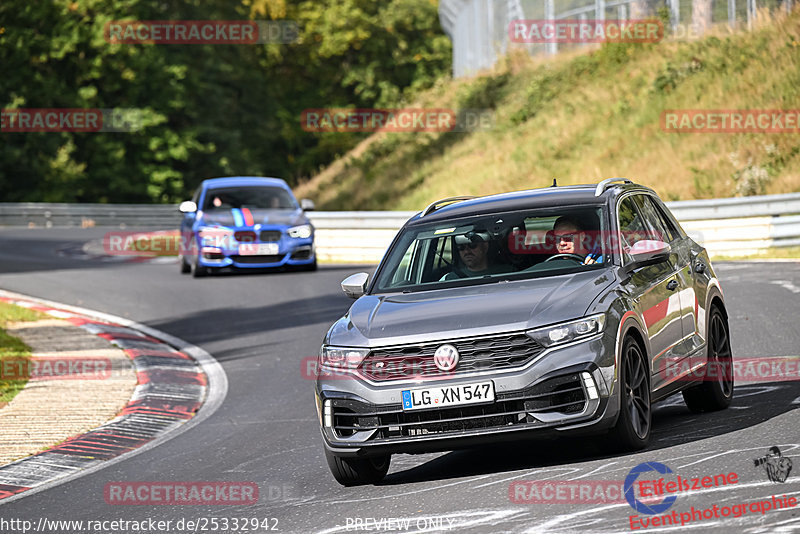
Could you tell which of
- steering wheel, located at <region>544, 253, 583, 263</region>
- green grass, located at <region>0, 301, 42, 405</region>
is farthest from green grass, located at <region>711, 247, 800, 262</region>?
steering wheel, located at <region>544, 253, 583, 263</region>

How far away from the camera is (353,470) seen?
8.13 metres

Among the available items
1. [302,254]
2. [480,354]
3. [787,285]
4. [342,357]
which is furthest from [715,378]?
[302,254]

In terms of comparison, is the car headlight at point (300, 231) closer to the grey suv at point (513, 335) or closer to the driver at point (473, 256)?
the grey suv at point (513, 335)

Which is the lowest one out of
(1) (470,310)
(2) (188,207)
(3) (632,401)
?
(3) (632,401)

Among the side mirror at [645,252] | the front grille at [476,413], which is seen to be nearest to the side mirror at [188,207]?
the side mirror at [645,252]

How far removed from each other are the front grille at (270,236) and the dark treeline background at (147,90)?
3692cm

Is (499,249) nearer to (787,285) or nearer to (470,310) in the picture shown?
(470,310)

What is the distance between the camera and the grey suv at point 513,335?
24.6 ft

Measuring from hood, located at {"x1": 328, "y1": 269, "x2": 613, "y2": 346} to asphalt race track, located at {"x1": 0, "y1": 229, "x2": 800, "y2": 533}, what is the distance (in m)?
0.90

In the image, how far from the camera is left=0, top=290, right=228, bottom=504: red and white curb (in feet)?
32.2

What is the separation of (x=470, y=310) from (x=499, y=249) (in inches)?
41.4

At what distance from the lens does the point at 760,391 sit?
10164mm

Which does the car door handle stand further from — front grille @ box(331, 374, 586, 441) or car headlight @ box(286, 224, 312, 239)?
car headlight @ box(286, 224, 312, 239)

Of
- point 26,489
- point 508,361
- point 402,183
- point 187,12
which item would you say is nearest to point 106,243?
point 402,183
